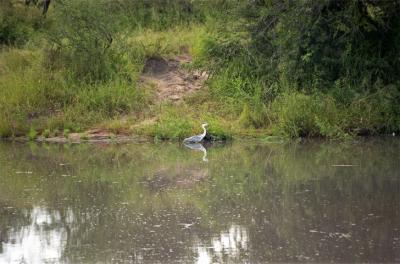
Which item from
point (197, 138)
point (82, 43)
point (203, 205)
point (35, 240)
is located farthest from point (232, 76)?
point (35, 240)

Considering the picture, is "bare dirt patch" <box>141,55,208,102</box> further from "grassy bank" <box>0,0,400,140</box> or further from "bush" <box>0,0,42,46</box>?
"bush" <box>0,0,42,46</box>

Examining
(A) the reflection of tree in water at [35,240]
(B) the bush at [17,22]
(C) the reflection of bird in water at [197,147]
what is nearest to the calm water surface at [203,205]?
(A) the reflection of tree in water at [35,240]

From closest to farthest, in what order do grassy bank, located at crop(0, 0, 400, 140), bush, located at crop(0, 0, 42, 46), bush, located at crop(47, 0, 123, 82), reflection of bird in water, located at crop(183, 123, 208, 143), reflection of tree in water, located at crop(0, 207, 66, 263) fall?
reflection of tree in water, located at crop(0, 207, 66, 263) → reflection of bird in water, located at crop(183, 123, 208, 143) → grassy bank, located at crop(0, 0, 400, 140) → bush, located at crop(47, 0, 123, 82) → bush, located at crop(0, 0, 42, 46)

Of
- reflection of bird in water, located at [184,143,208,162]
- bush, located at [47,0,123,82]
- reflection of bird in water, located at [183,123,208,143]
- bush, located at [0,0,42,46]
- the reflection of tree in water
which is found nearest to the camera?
the reflection of tree in water

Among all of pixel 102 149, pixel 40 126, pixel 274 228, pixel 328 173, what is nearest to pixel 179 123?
pixel 102 149

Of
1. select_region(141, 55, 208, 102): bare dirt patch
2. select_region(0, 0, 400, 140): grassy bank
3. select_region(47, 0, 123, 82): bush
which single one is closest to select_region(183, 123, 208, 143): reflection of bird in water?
Answer: select_region(0, 0, 400, 140): grassy bank

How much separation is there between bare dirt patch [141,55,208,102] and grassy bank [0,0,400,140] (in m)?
0.24

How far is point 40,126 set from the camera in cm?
1909

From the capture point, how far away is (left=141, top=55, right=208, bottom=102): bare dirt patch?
810 inches

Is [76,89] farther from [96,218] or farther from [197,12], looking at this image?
[96,218]

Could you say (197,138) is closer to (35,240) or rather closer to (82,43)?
(82,43)

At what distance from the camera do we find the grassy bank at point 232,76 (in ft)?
59.2

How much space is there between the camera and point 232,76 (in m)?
20.5

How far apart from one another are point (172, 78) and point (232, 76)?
6.03 ft
